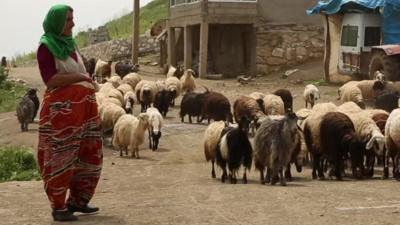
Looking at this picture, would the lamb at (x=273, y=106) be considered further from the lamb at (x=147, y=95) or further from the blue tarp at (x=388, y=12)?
the blue tarp at (x=388, y=12)

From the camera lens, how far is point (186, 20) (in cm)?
3106

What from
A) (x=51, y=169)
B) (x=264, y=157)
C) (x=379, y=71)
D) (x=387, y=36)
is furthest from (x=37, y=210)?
(x=387, y=36)

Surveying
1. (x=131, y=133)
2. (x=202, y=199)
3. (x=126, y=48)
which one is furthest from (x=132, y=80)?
(x=126, y=48)

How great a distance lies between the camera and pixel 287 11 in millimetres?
29750

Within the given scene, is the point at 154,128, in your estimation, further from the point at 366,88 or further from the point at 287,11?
the point at 287,11

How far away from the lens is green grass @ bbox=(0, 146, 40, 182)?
38.7 ft

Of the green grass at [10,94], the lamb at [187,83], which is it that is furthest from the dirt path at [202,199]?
the green grass at [10,94]

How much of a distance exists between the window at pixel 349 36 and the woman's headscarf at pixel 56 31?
1777 cm

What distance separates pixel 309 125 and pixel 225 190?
9.71 ft

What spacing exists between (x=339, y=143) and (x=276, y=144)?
4.27ft

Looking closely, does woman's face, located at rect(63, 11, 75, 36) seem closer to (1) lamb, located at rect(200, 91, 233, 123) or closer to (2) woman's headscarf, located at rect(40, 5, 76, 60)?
(2) woman's headscarf, located at rect(40, 5, 76, 60)

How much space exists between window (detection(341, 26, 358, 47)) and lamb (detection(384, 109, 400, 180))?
1277 centimetres

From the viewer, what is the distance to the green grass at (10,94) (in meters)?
25.0

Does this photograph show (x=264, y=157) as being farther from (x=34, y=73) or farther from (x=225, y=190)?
(x=34, y=73)
